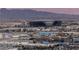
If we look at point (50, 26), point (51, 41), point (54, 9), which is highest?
point (54, 9)
